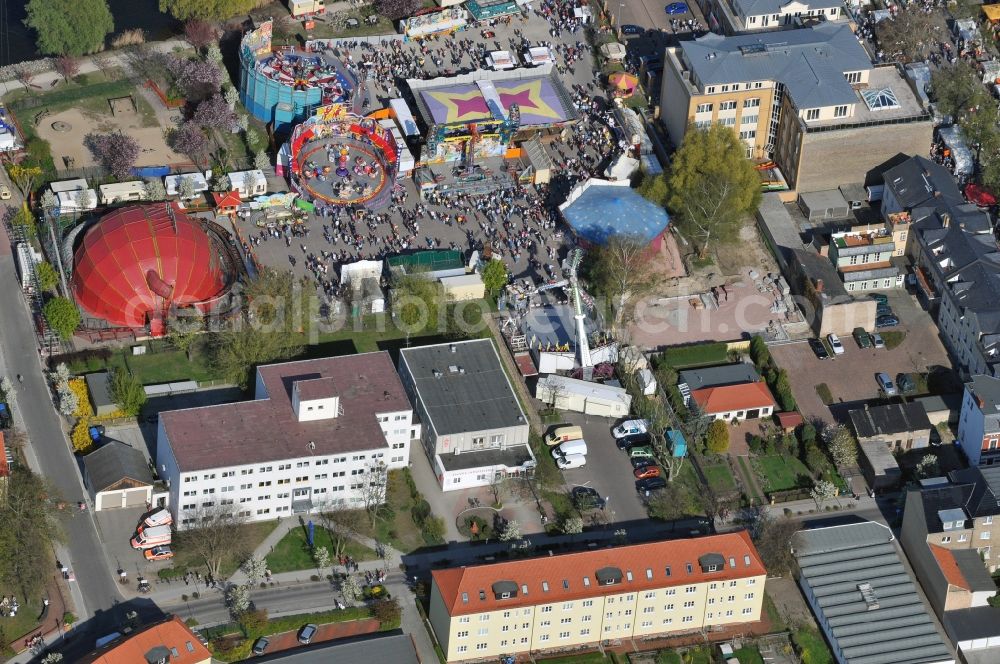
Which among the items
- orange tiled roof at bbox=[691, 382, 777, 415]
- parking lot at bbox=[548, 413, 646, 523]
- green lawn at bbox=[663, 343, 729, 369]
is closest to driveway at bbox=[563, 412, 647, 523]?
parking lot at bbox=[548, 413, 646, 523]

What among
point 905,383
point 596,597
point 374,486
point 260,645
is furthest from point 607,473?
point 260,645

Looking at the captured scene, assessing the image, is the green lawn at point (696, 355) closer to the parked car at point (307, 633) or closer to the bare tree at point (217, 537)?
the bare tree at point (217, 537)

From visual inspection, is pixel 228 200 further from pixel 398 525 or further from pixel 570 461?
pixel 570 461

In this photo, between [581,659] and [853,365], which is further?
[853,365]

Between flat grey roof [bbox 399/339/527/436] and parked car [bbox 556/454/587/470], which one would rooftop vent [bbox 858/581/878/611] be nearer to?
parked car [bbox 556/454/587/470]

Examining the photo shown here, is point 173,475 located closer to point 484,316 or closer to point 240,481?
point 240,481

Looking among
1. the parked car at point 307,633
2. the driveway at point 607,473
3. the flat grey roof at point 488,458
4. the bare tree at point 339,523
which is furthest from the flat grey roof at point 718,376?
the parked car at point 307,633

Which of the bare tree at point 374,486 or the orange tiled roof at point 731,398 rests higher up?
the bare tree at point 374,486
